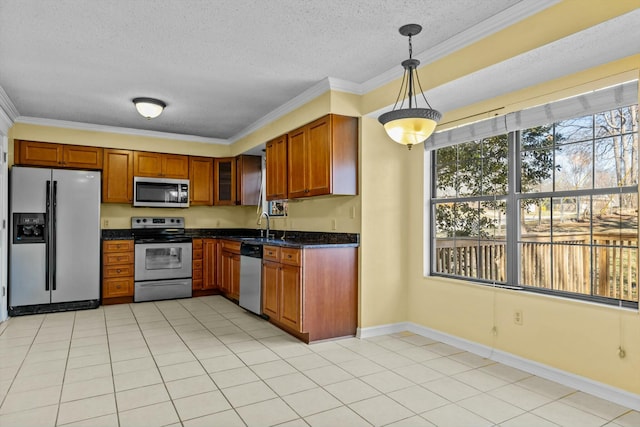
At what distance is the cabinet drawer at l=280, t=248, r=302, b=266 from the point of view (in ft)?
12.3

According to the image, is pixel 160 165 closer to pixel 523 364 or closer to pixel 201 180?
pixel 201 180

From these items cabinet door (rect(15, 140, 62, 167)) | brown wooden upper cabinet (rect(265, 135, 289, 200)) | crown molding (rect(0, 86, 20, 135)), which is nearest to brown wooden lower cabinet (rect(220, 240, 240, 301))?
brown wooden upper cabinet (rect(265, 135, 289, 200))

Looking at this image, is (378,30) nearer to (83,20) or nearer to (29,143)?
(83,20)

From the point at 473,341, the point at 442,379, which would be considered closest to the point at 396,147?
the point at 473,341

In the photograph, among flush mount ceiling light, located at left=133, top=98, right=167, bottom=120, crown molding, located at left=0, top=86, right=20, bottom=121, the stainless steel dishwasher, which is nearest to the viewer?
crown molding, located at left=0, top=86, right=20, bottom=121

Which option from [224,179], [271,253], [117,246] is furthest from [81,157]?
[271,253]

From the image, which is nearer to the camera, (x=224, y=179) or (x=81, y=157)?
(x=81, y=157)

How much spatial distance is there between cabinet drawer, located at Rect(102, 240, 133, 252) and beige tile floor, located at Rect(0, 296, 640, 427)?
1.47 meters

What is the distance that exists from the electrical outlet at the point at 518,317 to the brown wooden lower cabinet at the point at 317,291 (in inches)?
56.1

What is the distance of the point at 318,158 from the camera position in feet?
13.2

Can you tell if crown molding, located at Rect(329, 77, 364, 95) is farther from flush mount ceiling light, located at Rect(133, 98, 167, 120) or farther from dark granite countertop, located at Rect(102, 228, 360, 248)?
flush mount ceiling light, located at Rect(133, 98, 167, 120)

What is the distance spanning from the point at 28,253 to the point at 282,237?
3.08 metres

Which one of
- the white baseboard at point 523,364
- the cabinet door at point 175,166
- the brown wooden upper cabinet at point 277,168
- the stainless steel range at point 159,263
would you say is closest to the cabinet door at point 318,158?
the brown wooden upper cabinet at point 277,168

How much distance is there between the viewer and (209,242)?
6129 mm
